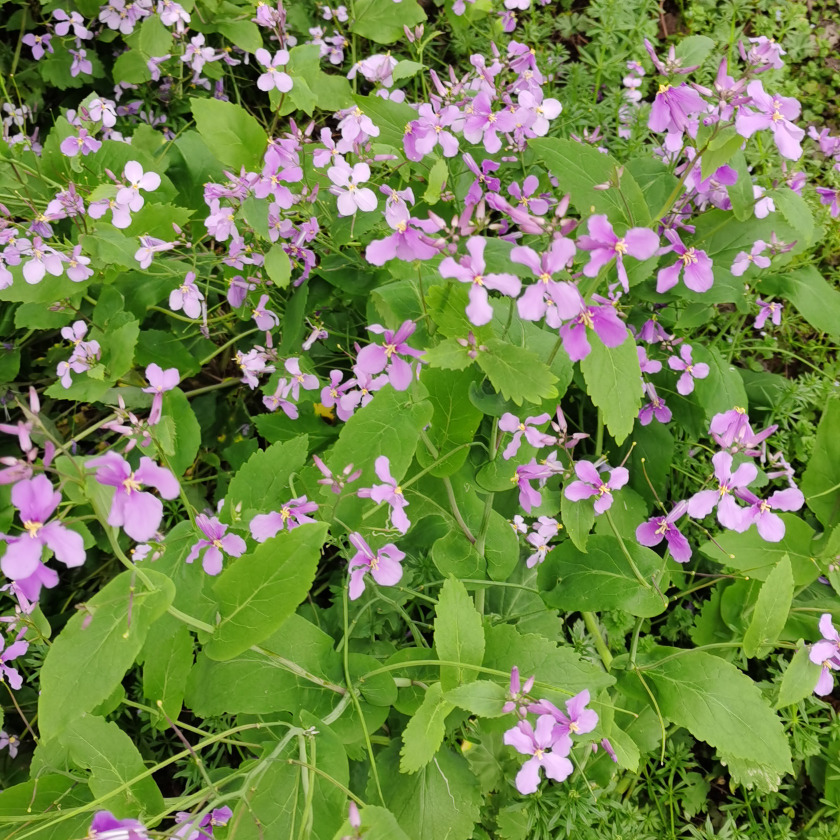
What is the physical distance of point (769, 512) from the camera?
1830 millimetres

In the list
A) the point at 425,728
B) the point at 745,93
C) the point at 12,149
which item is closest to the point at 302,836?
the point at 425,728

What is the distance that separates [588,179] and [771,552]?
4.23 feet

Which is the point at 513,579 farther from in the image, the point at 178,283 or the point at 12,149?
the point at 12,149

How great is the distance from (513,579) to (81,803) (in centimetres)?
146

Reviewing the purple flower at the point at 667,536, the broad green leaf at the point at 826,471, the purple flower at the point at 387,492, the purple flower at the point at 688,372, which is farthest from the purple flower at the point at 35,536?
the broad green leaf at the point at 826,471

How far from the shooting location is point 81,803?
187 cm

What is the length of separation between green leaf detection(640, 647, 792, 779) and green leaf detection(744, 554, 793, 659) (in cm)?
11

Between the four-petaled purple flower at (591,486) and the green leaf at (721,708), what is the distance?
46 cm

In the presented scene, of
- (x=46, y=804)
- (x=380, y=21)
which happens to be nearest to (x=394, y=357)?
(x=46, y=804)

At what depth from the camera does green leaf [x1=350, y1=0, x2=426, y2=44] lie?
322 cm

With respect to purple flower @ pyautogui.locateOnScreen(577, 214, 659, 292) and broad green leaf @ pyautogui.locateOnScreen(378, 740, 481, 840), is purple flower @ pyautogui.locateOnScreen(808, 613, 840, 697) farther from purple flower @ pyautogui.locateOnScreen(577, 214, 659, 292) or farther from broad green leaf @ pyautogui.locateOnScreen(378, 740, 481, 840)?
purple flower @ pyautogui.locateOnScreen(577, 214, 659, 292)

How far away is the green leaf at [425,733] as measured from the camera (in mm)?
1566

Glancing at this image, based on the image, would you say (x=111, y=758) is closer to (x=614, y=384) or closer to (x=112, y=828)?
(x=112, y=828)

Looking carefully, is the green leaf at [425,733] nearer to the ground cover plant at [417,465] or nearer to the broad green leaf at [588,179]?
the ground cover plant at [417,465]
